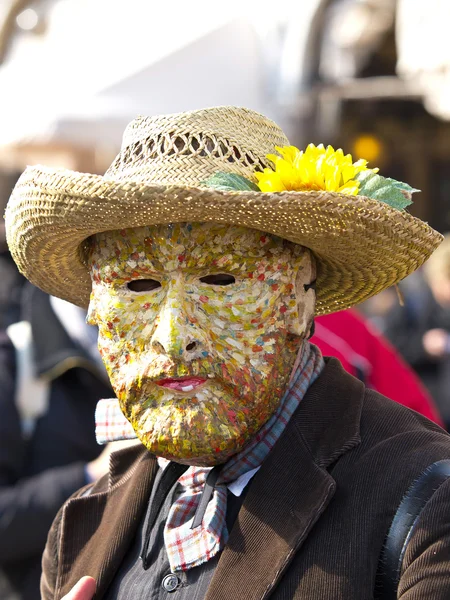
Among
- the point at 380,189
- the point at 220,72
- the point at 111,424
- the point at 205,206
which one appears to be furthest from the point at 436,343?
the point at 205,206

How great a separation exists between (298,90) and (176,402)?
613 centimetres

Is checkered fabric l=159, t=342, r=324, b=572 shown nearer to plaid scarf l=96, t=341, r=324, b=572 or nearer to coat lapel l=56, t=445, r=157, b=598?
plaid scarf l=96, t=341, r=324, b=572

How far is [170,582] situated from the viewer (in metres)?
1.68

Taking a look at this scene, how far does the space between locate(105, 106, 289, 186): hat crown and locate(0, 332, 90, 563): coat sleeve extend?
1.43 metres

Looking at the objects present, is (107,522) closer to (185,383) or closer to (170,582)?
(170,582)

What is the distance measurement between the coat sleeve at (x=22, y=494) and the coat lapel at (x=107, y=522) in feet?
3.09

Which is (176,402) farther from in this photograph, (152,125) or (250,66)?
(250,66)

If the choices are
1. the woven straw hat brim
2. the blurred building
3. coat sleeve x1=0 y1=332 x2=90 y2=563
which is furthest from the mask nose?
the blurred building

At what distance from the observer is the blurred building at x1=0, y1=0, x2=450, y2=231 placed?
601 cm

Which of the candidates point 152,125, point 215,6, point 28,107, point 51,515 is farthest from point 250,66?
point 152,125

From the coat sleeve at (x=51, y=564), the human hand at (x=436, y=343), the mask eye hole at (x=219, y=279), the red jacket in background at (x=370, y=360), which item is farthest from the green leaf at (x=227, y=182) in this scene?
the human hand at (x=436, y=343)

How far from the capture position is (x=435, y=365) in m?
6.30

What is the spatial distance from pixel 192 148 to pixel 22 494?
168 centimetres

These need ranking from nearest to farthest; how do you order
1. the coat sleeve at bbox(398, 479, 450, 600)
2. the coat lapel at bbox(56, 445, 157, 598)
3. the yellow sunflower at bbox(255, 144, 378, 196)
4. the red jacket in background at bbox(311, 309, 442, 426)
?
the coat sleeve at bbox(398, 479, 450, 600) < the yellow sunflower at bbox(255, 144, 378, 196) < the coat lapel at bbox(56, 445, 157, 598) < the red jacket in background at bbox(311, 309, 442, 426)
